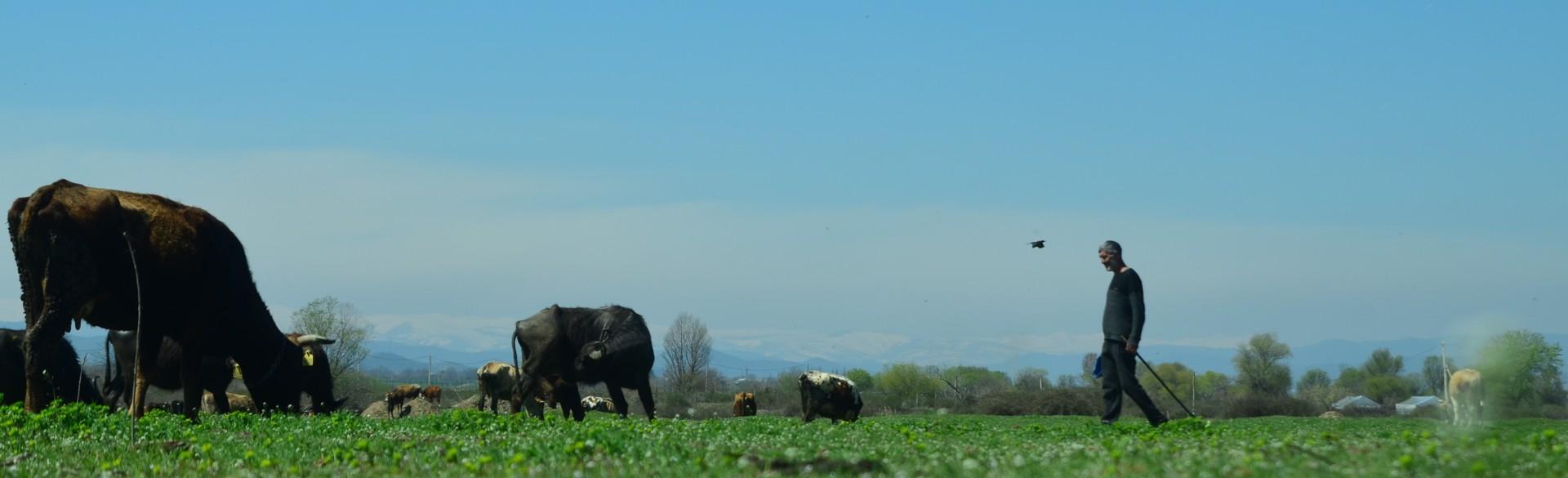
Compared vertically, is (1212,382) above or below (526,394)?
above

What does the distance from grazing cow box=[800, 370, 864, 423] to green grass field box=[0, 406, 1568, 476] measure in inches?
452

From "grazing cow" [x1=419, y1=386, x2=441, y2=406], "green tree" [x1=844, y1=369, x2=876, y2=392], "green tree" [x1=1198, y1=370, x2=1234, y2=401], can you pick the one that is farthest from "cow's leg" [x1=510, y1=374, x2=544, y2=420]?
"green tree" [x1=1198, y1=370, x2=1234, y2=401]

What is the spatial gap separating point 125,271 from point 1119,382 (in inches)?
546

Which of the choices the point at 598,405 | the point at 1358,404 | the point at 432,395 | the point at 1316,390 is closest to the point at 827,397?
the point at 598,405

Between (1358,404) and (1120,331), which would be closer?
(1120,331)

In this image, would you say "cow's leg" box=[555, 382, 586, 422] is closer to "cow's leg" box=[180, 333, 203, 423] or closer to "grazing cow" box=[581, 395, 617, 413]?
"cow's leg" box=[180, 333, 203, 423]

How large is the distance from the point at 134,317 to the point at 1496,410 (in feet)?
84.4

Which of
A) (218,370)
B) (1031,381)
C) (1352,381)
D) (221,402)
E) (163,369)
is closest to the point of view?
(221,402)

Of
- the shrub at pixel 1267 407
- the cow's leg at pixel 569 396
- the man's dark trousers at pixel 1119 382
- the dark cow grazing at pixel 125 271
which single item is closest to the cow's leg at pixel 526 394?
the cow's leg at pixel 569 396

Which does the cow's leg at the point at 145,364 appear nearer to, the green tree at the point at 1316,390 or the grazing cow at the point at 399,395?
the grazing cow at the point at 399,395

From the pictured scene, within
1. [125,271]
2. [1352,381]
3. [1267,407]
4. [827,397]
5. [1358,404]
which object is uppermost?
[1352,381]

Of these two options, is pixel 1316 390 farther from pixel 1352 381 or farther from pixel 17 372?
pixel 17 372

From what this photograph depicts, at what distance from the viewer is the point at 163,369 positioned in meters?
29.7

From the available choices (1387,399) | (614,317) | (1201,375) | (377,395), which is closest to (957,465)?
(614,317)
